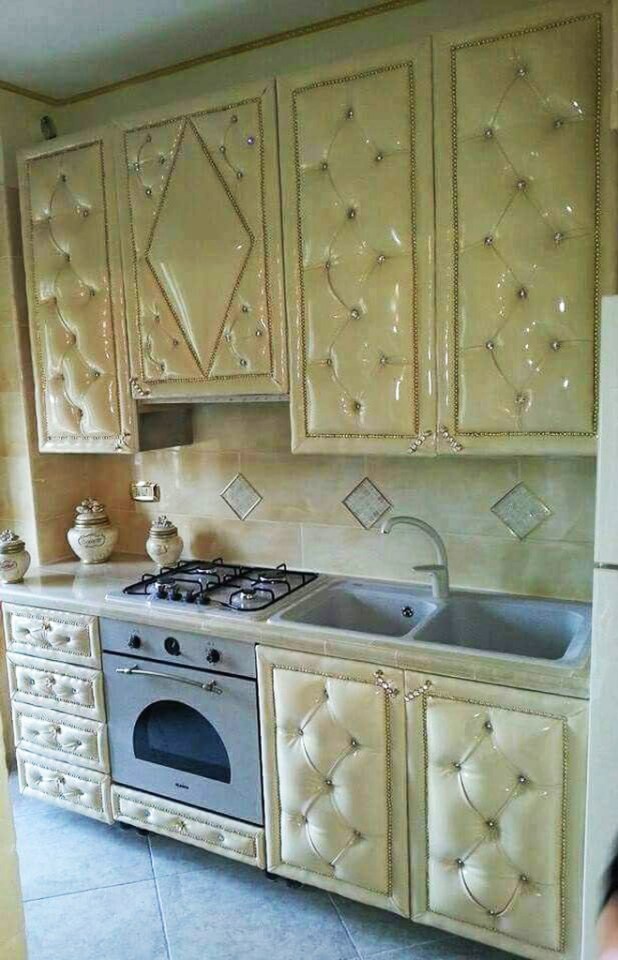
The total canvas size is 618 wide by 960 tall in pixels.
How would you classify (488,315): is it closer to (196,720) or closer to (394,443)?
(394,443)

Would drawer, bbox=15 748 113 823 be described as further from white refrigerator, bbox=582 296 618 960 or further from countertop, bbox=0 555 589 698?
white refrigerator, bbox=582 296 618 960

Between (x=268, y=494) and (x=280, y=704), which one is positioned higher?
(x=268, y=494)

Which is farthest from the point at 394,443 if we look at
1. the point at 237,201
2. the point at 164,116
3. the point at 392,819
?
the point at 164,116

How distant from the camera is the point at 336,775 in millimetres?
2047

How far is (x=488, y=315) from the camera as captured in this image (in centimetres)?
188

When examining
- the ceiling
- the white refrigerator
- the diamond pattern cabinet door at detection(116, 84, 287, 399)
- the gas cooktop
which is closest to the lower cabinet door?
the gas cooktop

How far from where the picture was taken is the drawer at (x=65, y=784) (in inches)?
100

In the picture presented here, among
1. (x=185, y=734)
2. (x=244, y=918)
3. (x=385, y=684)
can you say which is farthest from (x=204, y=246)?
(x=244, y=918)

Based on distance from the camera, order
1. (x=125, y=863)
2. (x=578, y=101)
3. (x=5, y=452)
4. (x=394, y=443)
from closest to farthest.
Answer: (x=578, y=101) < (x=394, y=443) < (x=125, y=863) < (x=5, y=452)

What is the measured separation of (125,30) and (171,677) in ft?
6.84

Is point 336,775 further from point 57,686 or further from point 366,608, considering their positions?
point 57,686

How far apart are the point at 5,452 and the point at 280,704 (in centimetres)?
156

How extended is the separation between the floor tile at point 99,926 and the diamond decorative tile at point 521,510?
5.29 feet

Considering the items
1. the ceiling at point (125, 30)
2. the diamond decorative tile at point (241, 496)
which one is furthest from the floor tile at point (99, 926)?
the ceiling at point (125, 30)
